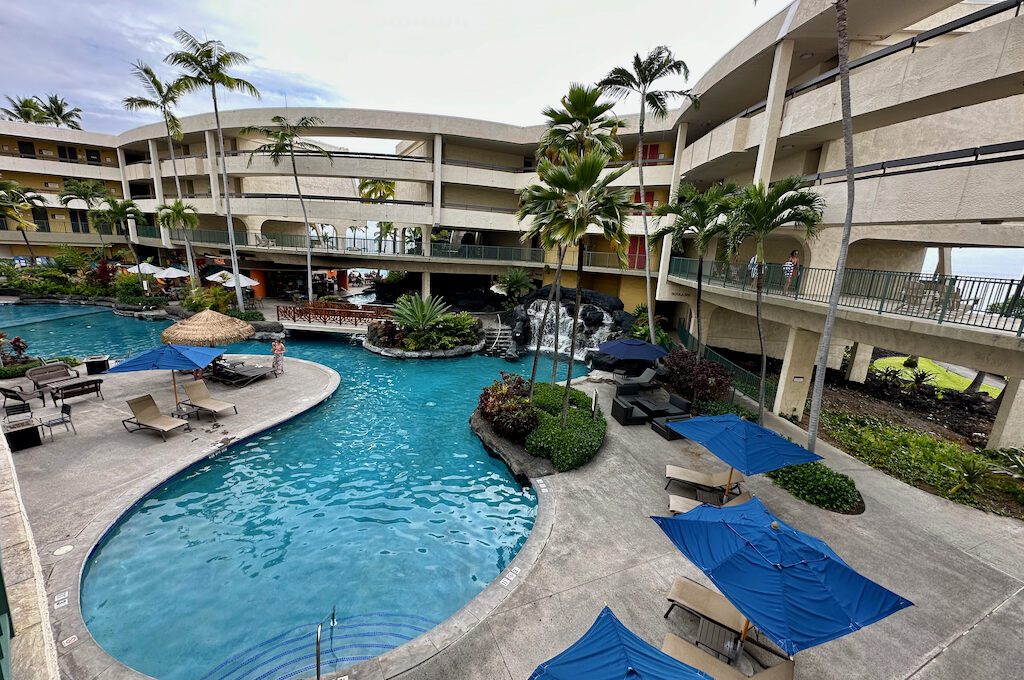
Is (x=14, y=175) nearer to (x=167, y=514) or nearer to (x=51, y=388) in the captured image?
(x=51, y=388)

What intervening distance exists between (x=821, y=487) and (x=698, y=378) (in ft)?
17.7

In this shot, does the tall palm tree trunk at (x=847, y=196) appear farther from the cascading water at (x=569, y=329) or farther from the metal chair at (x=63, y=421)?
the metal chair at (x=63, y=421)

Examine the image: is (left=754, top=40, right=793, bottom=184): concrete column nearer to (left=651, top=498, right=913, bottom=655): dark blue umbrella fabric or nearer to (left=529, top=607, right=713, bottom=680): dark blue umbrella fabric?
(left=651, top=498, right=913, bottom=655): dark blue umbrella fabric

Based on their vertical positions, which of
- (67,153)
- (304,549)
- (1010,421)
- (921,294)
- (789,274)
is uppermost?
(67,153)

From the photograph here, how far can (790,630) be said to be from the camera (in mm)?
4395

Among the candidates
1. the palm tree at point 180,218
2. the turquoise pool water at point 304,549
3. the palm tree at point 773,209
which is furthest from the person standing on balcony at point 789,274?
the palm tree at point 180,218

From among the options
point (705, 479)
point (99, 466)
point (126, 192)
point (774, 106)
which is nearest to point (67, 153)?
point (126, 192)

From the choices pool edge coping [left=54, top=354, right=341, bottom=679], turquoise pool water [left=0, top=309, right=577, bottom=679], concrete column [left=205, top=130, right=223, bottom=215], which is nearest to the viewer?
pool edge coping [left=54, top=354, right=341, bottom=679]

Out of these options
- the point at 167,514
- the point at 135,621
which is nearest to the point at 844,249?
the point at 135,621

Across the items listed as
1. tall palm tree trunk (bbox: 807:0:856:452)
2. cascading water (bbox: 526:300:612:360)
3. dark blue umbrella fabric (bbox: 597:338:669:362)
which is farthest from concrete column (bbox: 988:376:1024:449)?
cascading water (bbox: 526:300:612:360)

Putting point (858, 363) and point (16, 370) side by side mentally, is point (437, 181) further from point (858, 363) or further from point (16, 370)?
point (858, 363)

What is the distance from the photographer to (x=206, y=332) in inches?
583

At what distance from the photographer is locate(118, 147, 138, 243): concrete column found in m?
36.9

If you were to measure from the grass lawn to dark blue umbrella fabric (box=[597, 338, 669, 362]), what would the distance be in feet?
53.7
